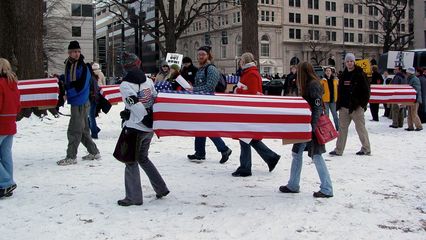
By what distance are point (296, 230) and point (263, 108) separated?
6.30ft

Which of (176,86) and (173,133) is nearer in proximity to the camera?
(173,133)

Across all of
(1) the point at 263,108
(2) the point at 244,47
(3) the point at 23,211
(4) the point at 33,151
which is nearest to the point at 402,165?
(1) the point at 263,108

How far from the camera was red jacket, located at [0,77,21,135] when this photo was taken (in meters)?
6.61

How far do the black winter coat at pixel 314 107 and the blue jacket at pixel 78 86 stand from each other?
3974mm

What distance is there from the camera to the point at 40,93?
1109 centimetres

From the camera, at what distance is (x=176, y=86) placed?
997 centimetres

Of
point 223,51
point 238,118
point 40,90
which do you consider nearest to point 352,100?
point 238,118

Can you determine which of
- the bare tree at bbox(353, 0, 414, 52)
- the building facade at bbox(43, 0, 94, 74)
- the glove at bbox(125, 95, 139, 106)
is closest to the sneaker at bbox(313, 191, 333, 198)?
the glove at bbox(125, 95, 139, 106)

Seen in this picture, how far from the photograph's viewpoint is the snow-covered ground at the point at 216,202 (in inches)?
211

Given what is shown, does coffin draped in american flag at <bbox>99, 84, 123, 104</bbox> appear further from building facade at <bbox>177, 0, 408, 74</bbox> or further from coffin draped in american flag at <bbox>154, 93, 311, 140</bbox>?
building facade at <bbox>177, 0, 408, 74</bbox>

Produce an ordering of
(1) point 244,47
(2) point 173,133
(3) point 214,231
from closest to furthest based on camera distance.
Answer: (3) point 214,231 < (2) point 173,133 < (1) point 244,47

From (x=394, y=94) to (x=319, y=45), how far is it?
280ft

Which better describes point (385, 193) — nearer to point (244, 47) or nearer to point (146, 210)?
point (146, 210)

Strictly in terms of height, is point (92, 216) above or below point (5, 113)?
below
